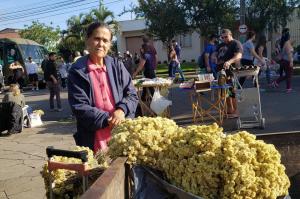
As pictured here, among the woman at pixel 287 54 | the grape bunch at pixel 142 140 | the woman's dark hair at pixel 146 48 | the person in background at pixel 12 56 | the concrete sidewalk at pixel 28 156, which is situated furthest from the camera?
the person in background at pixel 12 56

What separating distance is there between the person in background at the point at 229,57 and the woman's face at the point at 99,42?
6.28 metres

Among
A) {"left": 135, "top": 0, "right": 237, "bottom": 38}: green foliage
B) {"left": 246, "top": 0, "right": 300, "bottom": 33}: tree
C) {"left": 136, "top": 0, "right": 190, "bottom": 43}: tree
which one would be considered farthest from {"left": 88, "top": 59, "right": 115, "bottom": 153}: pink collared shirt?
{"left": 246, "top": 0, "right": 300, "bottom": 33}: tree

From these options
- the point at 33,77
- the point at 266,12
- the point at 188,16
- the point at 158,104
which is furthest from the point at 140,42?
the point at 158,104

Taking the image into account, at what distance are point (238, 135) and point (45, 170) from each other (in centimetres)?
119

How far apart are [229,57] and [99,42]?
7092mm

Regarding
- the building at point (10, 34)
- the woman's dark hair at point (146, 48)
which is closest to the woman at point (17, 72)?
the woman's dark hair at point (146, 48)

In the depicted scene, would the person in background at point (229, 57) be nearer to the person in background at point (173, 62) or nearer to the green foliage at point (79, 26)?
the person in background at point (173, 62)

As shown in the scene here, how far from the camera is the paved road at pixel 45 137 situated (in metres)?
6.64

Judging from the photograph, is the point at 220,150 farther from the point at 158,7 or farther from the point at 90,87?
the point at 158,7

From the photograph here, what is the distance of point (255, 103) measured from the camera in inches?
352

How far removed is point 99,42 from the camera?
11.1 feet

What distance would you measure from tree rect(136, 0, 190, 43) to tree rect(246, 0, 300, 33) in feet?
16.5

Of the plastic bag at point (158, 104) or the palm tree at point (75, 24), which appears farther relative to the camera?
the palm tree at point (75, 24)

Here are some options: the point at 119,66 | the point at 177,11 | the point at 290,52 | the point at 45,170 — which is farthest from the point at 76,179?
the point at 177,11
